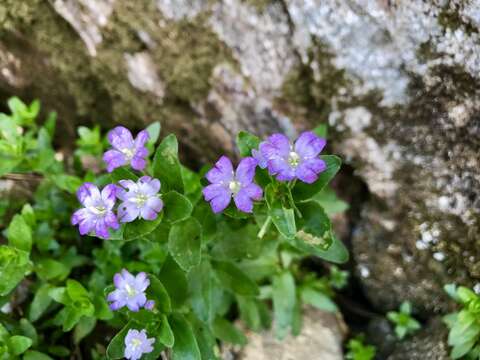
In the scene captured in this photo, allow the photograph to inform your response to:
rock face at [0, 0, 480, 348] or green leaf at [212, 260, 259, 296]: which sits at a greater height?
rock face at [0, 0, 480, 348]

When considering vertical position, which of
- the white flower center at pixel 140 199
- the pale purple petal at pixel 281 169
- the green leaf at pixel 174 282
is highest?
the pale purple petal at pixel 281 169

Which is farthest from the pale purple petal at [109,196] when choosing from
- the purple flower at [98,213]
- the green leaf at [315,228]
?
the green leaf at [315,228]

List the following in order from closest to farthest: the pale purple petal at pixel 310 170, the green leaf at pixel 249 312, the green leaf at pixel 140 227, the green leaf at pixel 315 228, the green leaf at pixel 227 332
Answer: the pale purple petal at pixel 310 170 < the green leaf at pixel 140 227 < the green leaf at pixel 315 228 < the green leaf at pixel 227 332 < the green leaf at pixel 249 312

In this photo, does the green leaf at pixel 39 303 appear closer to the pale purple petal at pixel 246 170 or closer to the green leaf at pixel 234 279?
the green leaf at pixel 234 279

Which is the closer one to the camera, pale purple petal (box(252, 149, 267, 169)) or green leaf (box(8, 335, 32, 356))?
pale purple petal (box(252, 149, 267, 169))

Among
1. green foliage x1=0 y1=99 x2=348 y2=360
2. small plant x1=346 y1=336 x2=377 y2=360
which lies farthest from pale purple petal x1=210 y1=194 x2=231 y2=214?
small plant x1=346 y1=336 x2=377 y2=360

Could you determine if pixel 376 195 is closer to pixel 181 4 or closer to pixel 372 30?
pixel 372 30

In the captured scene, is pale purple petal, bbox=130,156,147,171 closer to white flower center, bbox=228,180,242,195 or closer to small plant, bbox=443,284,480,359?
white flower center, bbox=228,180,242,195
